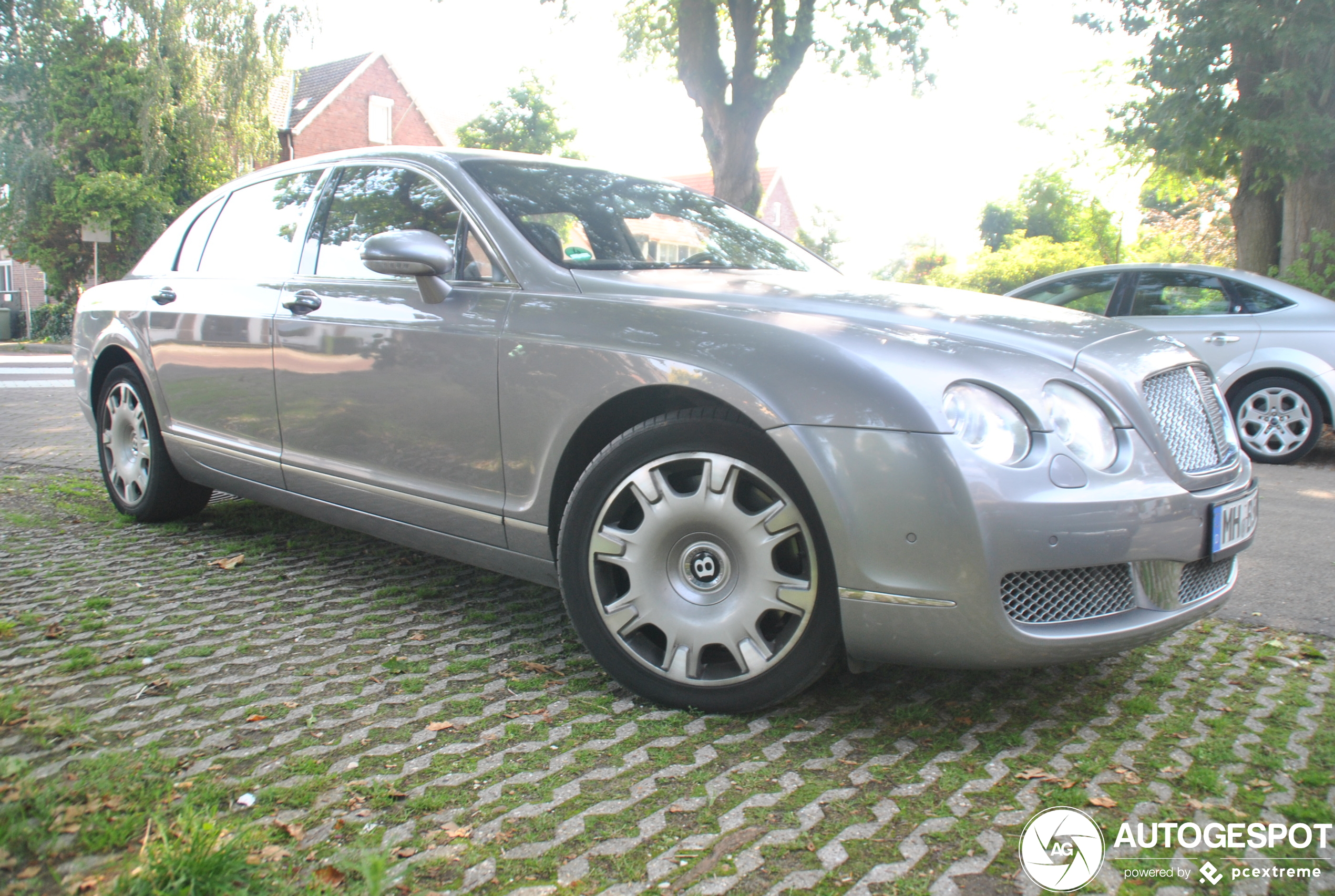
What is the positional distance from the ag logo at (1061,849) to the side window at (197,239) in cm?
405

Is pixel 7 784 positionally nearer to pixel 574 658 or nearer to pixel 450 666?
pixel 450 666

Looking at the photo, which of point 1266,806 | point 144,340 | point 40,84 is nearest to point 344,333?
point 144,340

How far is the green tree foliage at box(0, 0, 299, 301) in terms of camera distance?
78.0 feet

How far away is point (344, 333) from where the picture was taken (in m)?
3.47

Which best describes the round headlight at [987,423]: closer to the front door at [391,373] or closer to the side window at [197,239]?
the front door at [391,373]

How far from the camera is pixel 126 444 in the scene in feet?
15.9

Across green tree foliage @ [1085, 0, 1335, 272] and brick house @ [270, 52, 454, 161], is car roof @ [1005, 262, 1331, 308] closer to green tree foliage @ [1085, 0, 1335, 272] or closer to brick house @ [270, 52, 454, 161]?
green tree foliage @ [1085, 0, 1335, 272]

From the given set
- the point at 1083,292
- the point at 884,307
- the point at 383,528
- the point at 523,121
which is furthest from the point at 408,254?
the point at 523,121

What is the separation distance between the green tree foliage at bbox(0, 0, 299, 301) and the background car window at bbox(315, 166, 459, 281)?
2345 centimetres

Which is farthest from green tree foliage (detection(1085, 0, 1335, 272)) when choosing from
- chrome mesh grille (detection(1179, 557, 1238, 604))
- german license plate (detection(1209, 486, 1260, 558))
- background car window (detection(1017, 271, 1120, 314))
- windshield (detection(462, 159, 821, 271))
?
chrome mesh grille (detection(1179, 557, 1238, 604))

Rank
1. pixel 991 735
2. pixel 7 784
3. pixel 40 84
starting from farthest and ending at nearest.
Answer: pixel 40 84, pixel 991 735, pixel 7 784

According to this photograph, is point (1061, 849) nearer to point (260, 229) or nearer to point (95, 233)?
point (260, 229)

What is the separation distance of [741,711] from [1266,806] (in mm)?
1208

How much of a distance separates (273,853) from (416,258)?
5.73 feet
